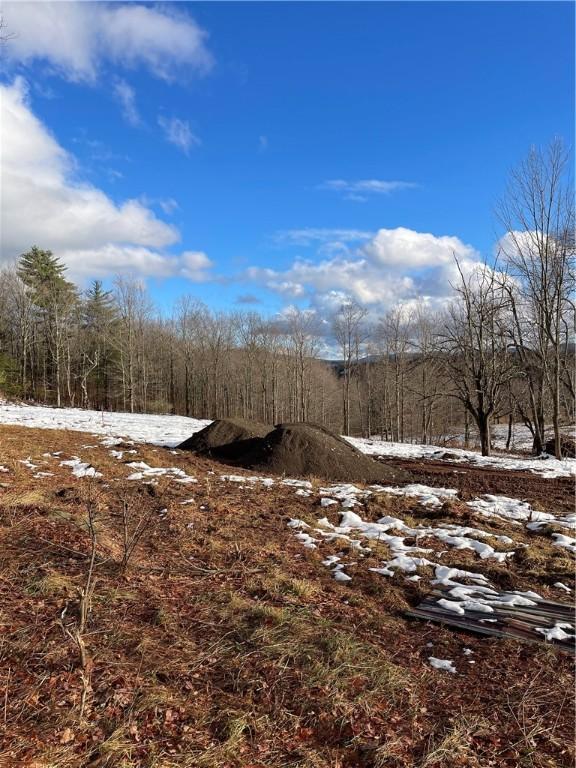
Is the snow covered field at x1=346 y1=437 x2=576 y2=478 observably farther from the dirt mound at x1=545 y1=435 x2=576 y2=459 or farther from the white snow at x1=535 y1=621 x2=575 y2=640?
the white snow at x1=535 y1=621 x2=575 y2=640

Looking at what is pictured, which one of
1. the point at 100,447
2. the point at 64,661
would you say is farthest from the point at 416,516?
the point at 100,447

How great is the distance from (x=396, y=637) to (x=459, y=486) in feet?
21.8

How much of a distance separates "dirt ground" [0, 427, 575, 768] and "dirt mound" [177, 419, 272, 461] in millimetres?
5916

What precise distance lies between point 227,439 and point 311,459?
2663 millimetres

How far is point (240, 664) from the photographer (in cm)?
286

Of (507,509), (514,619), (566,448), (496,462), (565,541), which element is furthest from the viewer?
(566,448)

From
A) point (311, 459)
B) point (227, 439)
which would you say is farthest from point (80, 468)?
point (311, 459)

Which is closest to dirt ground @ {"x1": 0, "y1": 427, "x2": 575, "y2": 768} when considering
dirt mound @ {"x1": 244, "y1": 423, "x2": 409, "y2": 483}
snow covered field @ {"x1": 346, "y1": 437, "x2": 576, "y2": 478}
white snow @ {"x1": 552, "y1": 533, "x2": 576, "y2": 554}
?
white snow @ {"x1": 552, "y1": 533, "x2": 576, "y2": 554}

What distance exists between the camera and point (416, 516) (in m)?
6.89

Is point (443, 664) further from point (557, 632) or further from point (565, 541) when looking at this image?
point (565, 541)

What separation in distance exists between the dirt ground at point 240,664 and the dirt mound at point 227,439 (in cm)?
592

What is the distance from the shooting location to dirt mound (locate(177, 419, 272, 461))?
11266 millimetres

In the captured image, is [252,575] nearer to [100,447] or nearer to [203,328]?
[100,447]

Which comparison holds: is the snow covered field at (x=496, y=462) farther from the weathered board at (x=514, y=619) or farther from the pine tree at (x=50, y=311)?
the pine tree at (x=50, y=311)
